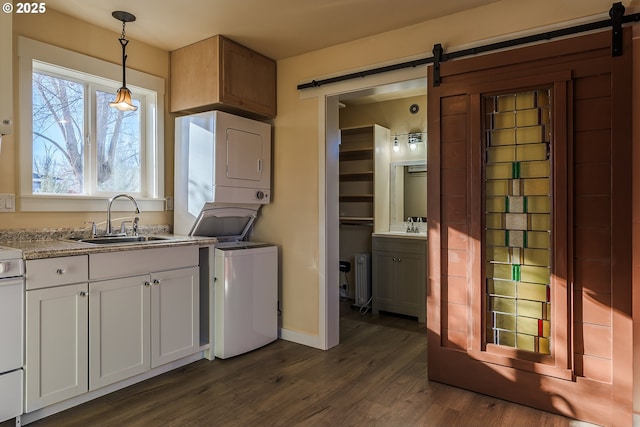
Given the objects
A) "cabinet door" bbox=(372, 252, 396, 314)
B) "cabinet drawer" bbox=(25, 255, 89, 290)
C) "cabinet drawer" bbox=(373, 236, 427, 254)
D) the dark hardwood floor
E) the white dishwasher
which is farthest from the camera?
"cabinet door" bbox=(372, 252, 396, 314)

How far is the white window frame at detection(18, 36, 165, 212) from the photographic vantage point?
2.60m

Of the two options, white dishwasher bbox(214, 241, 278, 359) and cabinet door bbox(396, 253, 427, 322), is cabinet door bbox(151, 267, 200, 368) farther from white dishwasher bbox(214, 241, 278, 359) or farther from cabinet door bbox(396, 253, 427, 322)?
cabinet door bbox(396, 253, 427, 322)

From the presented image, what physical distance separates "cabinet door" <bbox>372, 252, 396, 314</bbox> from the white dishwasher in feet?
4.41

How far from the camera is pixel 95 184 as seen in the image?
118 inches

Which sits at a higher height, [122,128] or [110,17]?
[110,17]

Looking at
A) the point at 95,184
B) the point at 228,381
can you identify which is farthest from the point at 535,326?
the point at 95,184

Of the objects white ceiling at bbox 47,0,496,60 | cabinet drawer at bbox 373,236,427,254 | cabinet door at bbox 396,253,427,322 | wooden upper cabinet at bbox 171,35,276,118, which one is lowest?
cabinet door at bbox 396,253,427,322

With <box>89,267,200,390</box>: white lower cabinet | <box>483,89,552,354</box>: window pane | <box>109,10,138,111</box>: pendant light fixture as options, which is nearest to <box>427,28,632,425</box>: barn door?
<box>483,89,552,354</box>: window pane

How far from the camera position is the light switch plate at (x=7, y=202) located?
8.16ft

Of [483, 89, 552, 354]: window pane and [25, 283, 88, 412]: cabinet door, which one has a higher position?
[483, 89, 552, 354]: window pane

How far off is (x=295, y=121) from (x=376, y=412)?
2.32 m

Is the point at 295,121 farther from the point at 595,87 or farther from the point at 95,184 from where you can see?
the point at 595,87

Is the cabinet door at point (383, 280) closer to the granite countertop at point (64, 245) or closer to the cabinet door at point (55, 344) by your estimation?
the granite countertop at point (64, 245)

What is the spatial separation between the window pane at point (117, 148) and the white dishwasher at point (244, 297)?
3.02 feet
